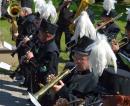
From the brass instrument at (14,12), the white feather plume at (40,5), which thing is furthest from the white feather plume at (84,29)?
the brass instrument at (14,12)

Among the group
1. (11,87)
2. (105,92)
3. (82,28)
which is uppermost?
(82,28)

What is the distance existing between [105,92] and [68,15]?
27.2 feet

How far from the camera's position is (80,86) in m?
6.35

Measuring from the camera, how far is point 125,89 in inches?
219

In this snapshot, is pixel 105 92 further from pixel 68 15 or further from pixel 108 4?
pixel 68 15

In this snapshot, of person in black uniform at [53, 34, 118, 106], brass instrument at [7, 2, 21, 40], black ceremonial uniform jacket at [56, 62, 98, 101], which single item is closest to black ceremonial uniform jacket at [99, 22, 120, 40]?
brass instrument at [7, 2, 21, 40]

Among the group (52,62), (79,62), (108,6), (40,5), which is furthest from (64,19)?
(79,62)

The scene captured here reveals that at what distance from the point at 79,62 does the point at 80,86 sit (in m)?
0.30

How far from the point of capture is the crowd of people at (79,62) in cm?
579

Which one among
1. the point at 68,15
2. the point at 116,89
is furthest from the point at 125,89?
the point at 68,15

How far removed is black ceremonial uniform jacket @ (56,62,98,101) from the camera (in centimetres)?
625

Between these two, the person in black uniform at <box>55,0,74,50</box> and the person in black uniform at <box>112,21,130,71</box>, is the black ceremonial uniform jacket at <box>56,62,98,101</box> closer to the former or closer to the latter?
the person in black uniform at <box>112,21,130,71</box>

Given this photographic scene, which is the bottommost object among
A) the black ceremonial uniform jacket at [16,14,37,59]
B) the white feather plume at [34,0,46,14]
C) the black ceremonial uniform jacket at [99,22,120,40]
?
the black ceremonial uniform jacket at [99,22,120,40]

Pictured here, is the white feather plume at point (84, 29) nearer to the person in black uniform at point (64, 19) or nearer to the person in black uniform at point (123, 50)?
the person in black uniform at point (123, 50)
